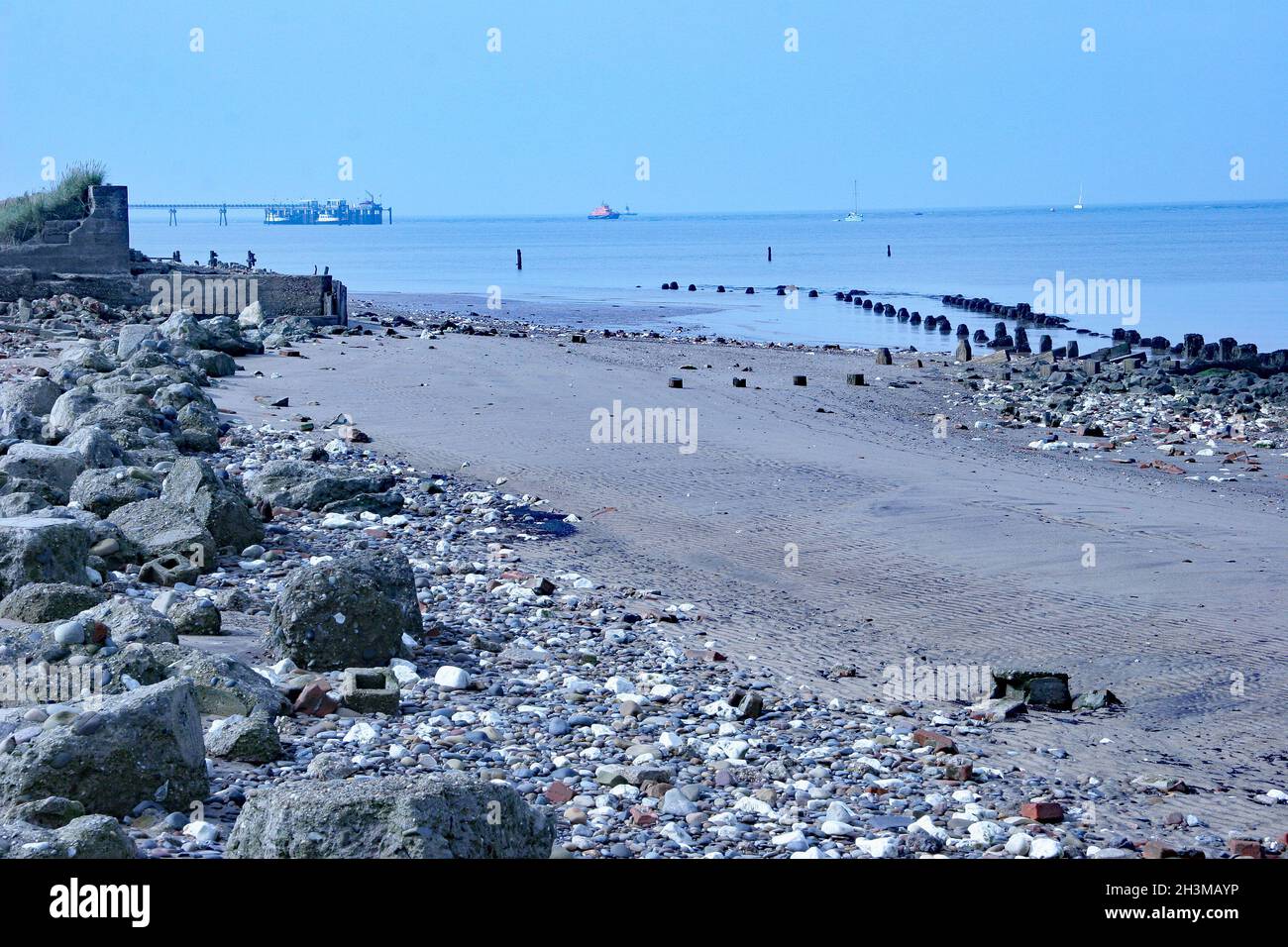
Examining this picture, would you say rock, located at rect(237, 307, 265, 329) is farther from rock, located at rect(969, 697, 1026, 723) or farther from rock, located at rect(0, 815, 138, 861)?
rock, located at rect(0, 815, 138, 861)

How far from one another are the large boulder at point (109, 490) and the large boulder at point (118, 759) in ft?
15.3

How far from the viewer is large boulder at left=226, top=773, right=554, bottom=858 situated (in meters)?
3.41

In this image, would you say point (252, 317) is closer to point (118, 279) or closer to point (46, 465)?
point (118, 279)

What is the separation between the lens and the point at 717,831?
15.0 feet

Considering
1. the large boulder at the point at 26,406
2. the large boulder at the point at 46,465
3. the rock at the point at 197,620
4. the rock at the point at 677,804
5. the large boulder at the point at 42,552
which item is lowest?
the rock at the point at 677,804

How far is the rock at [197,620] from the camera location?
6.58m

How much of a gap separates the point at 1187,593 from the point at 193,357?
528 inches

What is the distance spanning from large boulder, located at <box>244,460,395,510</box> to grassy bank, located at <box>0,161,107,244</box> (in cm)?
1872

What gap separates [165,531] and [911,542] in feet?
17.5

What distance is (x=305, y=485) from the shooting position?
1024 cm

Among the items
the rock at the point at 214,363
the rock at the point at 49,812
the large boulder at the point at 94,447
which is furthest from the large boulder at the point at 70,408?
the rock at the point at 49,812

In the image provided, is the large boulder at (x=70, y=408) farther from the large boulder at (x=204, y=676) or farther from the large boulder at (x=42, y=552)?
the large boulder at (x=204, y=676)

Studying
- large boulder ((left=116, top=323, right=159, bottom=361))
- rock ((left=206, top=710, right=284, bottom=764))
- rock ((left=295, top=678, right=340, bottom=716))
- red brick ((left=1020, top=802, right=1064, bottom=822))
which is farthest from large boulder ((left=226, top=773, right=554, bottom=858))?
large boulder ((left=116, top=323, right=159, bottom=361))

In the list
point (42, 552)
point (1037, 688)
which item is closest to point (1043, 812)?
point (1037, 688)
